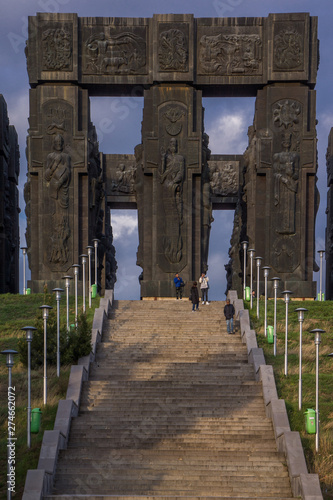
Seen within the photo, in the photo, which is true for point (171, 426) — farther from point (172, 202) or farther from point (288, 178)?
point (288, 178)

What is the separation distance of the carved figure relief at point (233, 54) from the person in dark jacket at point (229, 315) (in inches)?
645

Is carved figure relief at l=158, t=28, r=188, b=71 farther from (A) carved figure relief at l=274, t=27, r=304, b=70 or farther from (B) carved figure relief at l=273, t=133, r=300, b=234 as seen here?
(B) carved figure relief at l=273, t=133, r=300, b=234

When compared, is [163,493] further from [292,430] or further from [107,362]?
[107,362]

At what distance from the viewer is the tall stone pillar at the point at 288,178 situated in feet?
128

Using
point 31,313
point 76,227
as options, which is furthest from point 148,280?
point 31,313

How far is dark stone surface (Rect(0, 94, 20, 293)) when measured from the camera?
47.3 metres

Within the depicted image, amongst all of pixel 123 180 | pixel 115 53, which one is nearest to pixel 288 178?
pixel 115 53

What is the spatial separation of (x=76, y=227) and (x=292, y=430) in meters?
21.4

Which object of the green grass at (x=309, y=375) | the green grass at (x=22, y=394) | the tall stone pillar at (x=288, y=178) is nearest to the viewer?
Result: the green grass at (x=22, y=394)

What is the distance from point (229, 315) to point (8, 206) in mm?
26064

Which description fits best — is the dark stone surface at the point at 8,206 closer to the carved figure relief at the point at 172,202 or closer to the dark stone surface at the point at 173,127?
the dark stone surface at the point at 173,127

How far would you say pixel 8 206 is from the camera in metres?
49.1

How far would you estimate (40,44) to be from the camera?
38.8 meters

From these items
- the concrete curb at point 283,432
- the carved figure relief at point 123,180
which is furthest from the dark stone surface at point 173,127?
the carved figure relief at point 123,180
